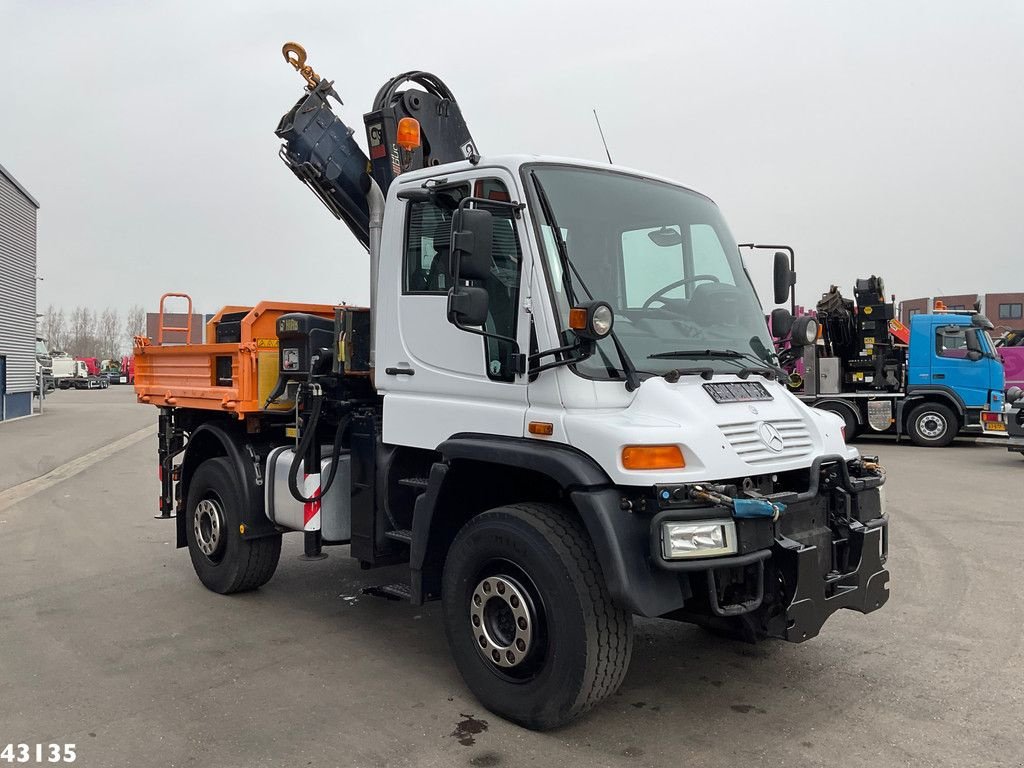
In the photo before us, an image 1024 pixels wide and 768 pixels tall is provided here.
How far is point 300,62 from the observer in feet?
20.7

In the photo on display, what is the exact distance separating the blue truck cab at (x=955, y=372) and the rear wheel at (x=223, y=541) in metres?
14.7

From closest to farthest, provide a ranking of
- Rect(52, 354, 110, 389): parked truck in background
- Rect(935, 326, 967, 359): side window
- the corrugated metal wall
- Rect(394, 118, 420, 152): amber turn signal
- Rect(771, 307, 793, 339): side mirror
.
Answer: Rect(771, 307, 793, 339): side mirror < Rect(394, 118, 420, 152): amber turn signal < Rect(935, 326, 967, 359): side window < the corrugated metal wall < Rect(52, 354, 110, 389): parked truck in background

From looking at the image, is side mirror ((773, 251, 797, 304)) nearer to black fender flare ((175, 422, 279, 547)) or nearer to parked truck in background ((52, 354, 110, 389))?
black fender flare ((175, 422, 279, 547))

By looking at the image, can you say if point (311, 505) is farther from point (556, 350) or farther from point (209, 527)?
point (556, 350)

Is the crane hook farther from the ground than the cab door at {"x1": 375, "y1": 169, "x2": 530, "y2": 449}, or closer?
farther from the ground

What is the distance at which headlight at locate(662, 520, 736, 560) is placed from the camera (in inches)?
137

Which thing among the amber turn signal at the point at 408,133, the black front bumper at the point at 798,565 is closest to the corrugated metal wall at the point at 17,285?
the amber turn signal at the point at 408,133

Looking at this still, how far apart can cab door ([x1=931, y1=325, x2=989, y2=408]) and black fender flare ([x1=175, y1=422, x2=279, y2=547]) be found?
48.7 ft

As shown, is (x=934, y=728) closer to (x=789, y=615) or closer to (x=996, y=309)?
(x=789, y=615)

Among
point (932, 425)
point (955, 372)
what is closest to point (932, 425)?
point (932, 425)

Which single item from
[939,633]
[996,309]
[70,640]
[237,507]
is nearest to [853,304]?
[939,633]

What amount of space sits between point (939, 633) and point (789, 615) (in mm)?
2373

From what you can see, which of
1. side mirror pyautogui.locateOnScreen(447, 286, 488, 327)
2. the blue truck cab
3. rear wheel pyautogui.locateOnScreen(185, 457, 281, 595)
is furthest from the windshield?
the blue truck cab

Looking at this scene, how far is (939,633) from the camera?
5395 mm
